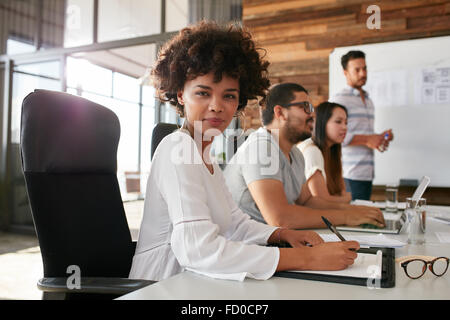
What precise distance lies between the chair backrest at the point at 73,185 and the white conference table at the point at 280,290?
0.39 m

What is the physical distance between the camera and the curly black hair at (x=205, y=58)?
1.03 m

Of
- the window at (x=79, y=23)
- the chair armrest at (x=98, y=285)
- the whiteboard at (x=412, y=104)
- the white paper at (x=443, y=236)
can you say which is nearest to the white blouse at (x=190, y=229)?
the chair armrest at (x=98, y=285)

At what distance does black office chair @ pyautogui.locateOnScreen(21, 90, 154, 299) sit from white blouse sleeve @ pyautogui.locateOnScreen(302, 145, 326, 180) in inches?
51.6

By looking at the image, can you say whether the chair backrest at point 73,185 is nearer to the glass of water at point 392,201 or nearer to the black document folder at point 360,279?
the black document folder at point 360,279

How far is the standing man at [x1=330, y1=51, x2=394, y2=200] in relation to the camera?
3.14m

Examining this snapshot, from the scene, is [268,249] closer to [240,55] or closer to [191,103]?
[191,103]

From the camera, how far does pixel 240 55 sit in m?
1.13

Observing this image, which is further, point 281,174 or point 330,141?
point 330,141

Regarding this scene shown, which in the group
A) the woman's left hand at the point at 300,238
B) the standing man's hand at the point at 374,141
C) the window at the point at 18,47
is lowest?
the woman's left hand at the point at 300,238

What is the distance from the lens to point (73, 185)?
1.06 metres

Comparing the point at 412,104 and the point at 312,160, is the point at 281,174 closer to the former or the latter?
the point at 312,160

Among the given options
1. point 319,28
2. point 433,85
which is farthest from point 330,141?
point 319,28

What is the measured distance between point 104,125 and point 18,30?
4.75 m

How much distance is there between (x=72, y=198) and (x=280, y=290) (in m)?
0.64
